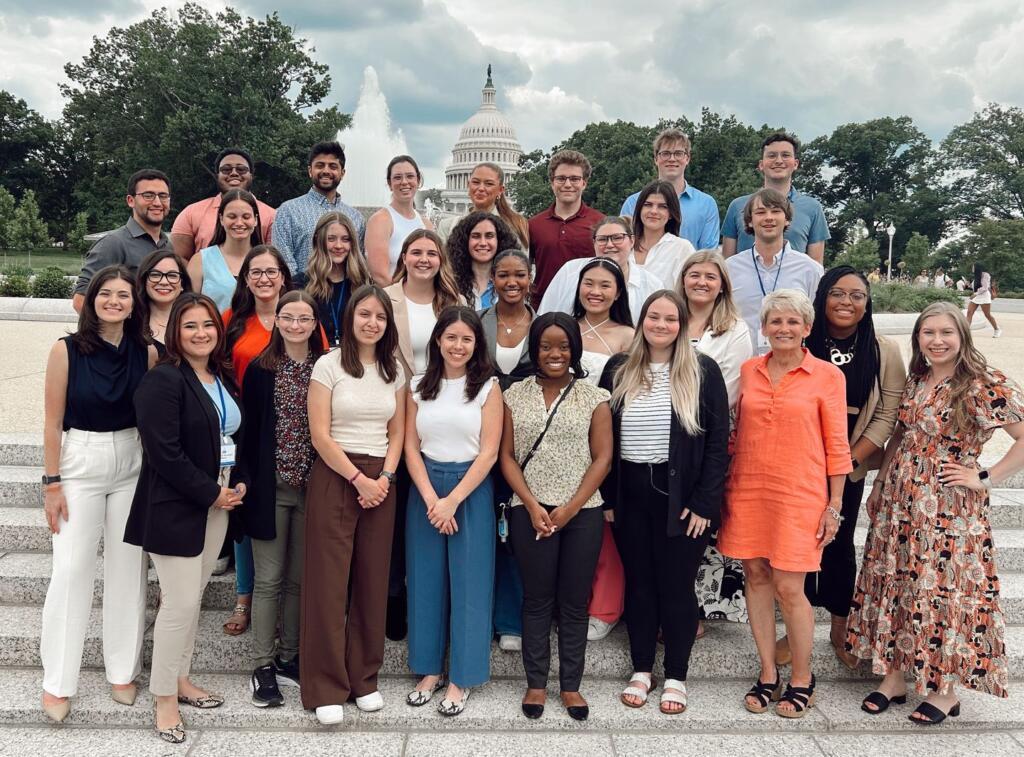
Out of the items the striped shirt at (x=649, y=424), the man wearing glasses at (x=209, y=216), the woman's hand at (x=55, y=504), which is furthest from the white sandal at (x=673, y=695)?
the man wearing glasses at (x=209, y=216)

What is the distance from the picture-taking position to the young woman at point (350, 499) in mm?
3641

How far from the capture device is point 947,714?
390 cm

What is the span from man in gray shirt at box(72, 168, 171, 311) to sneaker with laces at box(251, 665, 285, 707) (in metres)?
2.68

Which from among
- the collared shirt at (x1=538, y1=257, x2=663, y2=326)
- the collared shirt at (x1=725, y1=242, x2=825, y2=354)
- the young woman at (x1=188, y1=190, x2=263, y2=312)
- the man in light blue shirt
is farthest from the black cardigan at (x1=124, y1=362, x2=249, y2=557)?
the man in light blue shirt

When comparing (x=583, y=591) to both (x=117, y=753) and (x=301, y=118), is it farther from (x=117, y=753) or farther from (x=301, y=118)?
(x=301, y=118)

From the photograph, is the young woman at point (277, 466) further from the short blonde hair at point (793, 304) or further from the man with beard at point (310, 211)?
the short blonde hair at point (793, 304)

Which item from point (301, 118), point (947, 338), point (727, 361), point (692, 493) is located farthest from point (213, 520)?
point (301, 118)

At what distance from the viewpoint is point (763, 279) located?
15.8ft

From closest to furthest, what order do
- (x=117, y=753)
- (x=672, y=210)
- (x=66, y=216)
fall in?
(x=117, y=753) < (x=672, y=210) < (x=66, y=216)

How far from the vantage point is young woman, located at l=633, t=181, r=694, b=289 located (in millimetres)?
4957

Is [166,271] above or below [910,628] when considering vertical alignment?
above

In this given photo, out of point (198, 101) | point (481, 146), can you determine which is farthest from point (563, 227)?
point (481, 146)

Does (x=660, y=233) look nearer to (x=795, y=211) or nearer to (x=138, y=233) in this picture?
(x=795, y=211)

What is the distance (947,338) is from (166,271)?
13.8ft
